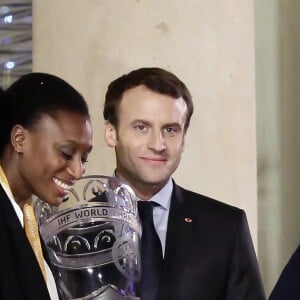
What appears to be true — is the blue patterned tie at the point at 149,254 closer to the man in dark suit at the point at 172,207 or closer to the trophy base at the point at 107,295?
the man in dark suit at the point at 172,207

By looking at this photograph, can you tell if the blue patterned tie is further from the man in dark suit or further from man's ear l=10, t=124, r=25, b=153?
man's ear l=10, t=124, r=25, b=153

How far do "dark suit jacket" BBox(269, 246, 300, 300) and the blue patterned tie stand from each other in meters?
0.35

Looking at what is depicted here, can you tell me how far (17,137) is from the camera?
1.45 m

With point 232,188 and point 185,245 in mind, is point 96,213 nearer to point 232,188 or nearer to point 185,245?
point 185,245

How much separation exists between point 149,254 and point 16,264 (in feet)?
1.09

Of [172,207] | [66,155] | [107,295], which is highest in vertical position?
[66,155]

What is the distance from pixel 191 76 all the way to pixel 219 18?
17 centimetres

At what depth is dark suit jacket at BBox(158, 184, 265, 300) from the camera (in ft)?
5.29

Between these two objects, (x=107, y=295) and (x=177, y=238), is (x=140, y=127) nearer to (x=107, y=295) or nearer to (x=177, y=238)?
(x=177, y=238)

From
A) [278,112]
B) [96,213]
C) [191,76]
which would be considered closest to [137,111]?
[96,213]

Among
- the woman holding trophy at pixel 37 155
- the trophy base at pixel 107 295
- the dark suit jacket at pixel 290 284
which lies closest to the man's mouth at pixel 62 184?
the woman holding trophy at pixel 37 155

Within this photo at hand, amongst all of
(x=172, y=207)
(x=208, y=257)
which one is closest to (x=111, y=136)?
(x=172, y=207)

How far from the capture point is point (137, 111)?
1.65 meters

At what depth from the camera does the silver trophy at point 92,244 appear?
148 centimetres
